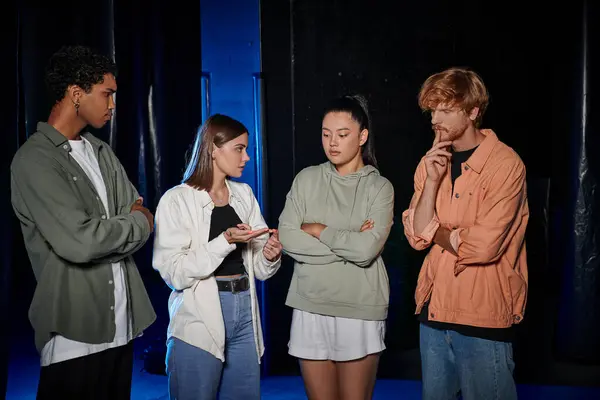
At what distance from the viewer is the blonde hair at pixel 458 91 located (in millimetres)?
2559

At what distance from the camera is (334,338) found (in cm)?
281

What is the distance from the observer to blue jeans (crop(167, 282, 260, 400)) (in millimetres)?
2613

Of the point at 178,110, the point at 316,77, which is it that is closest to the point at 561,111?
the point at 316,77

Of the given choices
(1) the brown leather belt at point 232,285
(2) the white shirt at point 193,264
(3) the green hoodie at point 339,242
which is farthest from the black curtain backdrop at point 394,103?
(1) the brown leather belt at point 232,285

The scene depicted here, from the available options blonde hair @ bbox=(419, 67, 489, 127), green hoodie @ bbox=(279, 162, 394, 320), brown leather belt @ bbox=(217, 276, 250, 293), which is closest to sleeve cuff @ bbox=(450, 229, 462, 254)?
green hoodie @ bbox=(279, 162, 394, 320)

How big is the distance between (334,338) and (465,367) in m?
0.60

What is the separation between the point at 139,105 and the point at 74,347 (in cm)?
245

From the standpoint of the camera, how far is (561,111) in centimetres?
391

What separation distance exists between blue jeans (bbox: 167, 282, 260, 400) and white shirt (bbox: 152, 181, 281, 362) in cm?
3

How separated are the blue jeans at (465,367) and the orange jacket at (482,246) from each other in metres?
0.08

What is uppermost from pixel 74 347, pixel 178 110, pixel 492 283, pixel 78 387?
pixel 178 110

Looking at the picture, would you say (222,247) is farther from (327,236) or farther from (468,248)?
(468,248)

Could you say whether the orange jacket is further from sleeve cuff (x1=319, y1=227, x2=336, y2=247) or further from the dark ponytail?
the dark ponytail

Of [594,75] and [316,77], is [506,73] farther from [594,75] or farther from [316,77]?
[316,77]
